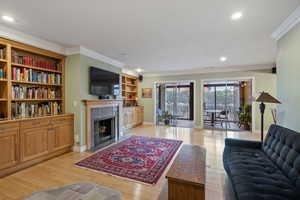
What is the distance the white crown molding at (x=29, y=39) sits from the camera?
2.61 meters

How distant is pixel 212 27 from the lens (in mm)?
2549

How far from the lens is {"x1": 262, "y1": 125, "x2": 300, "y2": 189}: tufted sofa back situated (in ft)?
5.15

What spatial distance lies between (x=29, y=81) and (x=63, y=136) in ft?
4.64

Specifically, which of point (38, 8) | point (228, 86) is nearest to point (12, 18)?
point (38, 8)

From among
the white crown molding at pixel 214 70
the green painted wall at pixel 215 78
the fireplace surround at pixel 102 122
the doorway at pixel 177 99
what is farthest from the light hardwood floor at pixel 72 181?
the doorway at pixel 177 99

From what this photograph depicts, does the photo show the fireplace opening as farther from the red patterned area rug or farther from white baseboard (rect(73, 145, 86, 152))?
the red patterned area rug

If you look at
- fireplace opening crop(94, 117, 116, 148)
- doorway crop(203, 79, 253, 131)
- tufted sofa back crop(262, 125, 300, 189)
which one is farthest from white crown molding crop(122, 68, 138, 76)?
tufted sofa back crop(262, 125, 300, 189)

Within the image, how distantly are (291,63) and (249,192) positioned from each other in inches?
90.2

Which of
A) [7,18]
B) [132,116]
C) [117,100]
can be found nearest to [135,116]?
[132,116]

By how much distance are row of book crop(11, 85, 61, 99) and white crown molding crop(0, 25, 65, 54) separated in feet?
3.06

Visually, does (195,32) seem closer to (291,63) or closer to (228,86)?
(291,63)

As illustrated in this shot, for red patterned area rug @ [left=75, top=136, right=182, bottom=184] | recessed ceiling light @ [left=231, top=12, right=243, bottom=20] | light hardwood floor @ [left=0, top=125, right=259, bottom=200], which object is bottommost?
light hardwood floor @ [left=0, top=125, right=259, bottom=200]

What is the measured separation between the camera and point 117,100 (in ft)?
15.9

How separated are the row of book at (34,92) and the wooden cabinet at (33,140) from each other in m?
0.58
